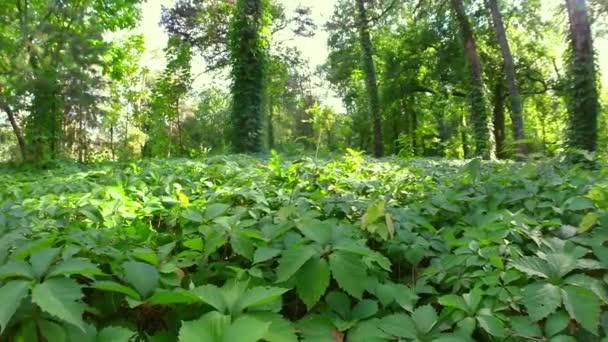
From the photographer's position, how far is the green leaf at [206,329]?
104 cm

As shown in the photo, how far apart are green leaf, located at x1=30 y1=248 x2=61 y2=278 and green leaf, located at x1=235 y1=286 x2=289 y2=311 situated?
20.8 inches

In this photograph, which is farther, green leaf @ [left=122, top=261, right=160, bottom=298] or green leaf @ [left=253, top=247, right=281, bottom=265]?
green leaf @ [left=253, top=247, right=281, bottom=265]

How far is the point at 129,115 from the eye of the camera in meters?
41.2

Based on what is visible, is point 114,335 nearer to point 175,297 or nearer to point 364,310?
point 175,297

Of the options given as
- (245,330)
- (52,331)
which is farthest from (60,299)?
(245,330)

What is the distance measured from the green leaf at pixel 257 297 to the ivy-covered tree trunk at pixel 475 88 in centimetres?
1504

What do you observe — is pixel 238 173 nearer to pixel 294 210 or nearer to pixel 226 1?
pixel 294 210

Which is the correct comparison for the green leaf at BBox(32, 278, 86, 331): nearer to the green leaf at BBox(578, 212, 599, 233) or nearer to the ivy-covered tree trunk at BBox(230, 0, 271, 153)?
the green leaf at BBox(578, 212, 599, 233)

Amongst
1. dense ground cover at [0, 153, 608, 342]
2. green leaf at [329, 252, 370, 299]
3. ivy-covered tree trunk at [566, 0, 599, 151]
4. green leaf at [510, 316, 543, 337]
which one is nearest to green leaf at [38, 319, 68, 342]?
dense ground cover at [0, 153, 608, 342]

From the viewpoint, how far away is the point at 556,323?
1.35 m

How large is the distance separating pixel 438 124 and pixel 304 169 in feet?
106

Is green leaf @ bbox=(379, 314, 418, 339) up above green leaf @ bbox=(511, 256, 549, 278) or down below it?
below

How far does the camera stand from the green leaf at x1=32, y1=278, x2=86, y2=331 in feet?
3.34

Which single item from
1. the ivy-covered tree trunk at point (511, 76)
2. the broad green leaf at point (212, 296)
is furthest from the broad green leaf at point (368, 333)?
the ivy-covered tree trunk at point (511, 76)
